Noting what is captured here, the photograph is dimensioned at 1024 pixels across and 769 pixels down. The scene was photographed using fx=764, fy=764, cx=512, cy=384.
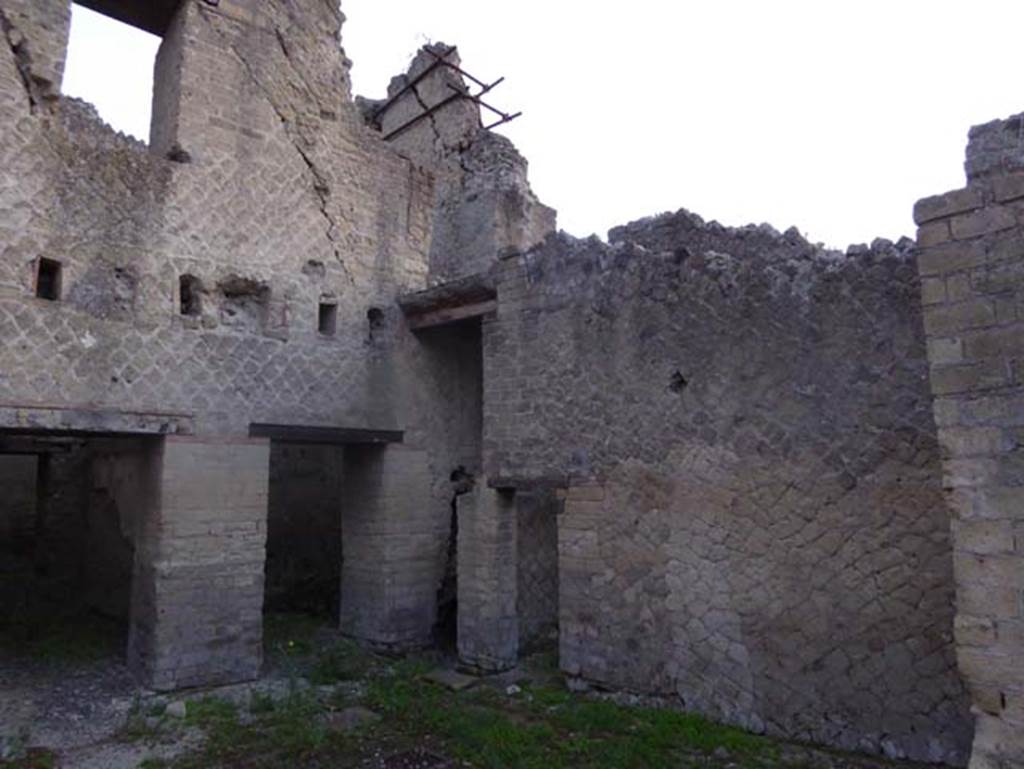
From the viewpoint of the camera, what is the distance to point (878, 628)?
514 centimetres

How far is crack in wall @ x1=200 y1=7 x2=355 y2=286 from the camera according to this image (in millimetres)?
7953

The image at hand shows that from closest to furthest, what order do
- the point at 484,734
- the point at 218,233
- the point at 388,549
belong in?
1. the point at 484,734
2. the point at 218,233
3. the point at 388,549

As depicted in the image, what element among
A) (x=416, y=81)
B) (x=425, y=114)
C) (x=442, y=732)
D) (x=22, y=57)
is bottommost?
(x=442, y=732)

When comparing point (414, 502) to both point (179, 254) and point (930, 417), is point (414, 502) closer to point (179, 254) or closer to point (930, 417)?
point (179, 254)

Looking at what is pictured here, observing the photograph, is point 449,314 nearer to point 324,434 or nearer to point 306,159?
point 324,434

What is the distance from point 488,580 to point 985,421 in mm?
5276

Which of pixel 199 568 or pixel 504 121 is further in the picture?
pixel 504 121

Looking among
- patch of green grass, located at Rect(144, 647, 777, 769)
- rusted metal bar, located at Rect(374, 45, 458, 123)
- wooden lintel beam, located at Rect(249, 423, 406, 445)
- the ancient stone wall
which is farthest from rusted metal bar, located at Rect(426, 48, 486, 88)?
patch of green grass, located at Rect(144, 647, 777, 769)

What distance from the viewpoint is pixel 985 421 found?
3.49 m

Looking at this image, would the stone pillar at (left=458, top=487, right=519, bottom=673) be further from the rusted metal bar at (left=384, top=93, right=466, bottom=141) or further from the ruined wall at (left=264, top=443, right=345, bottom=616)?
the rusted metal bar at (left=384, top=93, right=466, bottom=141)

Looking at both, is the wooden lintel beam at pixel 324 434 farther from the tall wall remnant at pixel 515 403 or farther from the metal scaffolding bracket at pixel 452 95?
the metal scaffolding bracket at pixel 452 95

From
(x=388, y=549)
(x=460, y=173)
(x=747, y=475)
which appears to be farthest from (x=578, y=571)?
(x=460, y=173)

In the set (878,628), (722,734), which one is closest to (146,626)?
(722,734)

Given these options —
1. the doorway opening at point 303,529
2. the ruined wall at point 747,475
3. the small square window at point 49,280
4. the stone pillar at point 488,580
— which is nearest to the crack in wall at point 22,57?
the small square window at point 49,280
